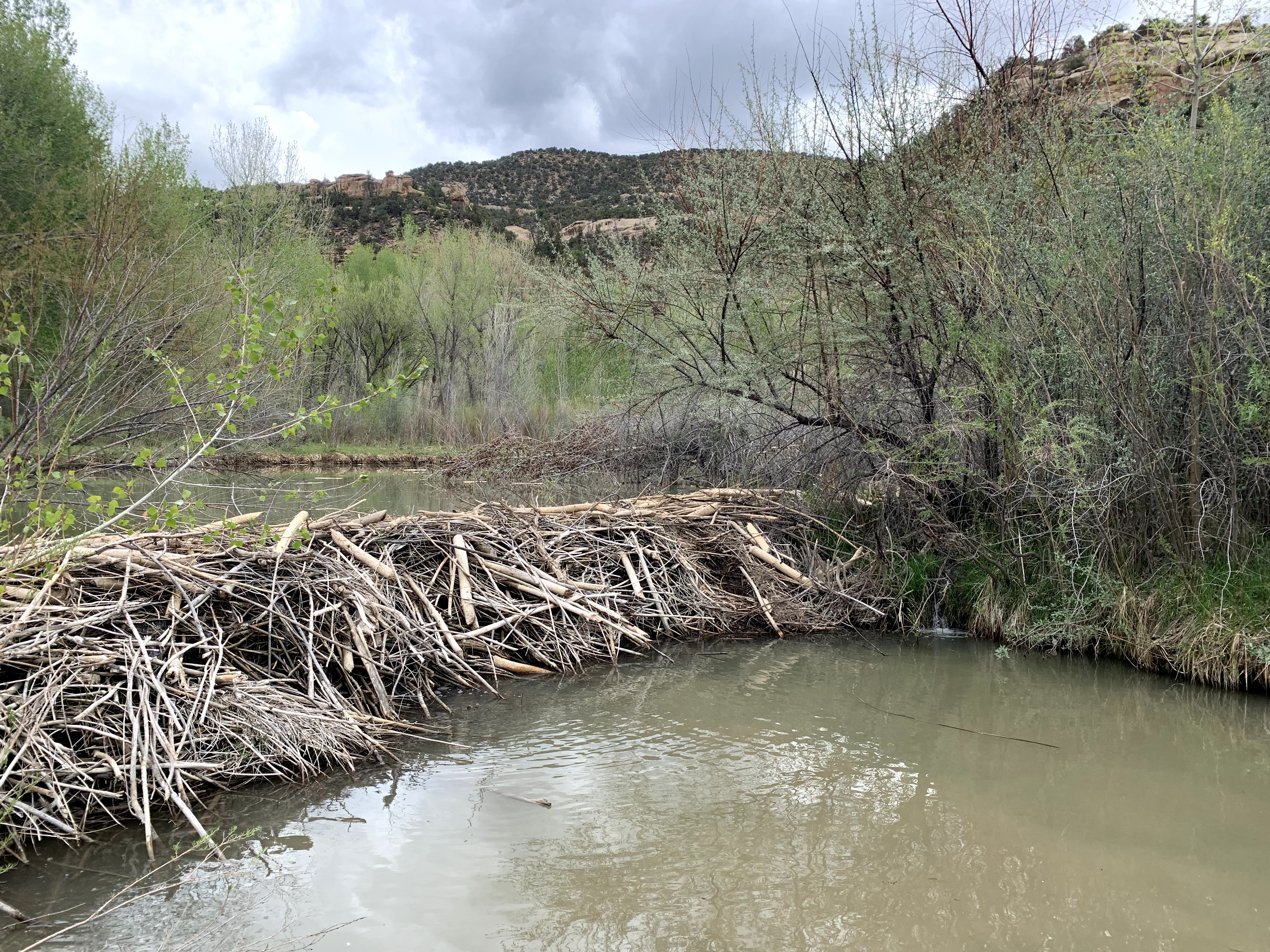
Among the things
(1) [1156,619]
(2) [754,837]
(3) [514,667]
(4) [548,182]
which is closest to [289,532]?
(3) [514,667]

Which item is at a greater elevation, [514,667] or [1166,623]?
[1166,623]

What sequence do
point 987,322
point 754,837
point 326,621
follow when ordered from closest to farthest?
point 754,837 < point 326,621 < point 987,322

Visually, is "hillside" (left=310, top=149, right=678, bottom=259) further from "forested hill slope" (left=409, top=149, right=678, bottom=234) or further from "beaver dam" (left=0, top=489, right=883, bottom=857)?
"beaver dam" (left=0, top=489, right=883, bottom=857)

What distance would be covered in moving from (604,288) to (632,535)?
3.39 m

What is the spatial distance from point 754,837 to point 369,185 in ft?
248

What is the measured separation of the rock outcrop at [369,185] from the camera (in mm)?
67125

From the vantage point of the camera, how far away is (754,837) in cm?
350

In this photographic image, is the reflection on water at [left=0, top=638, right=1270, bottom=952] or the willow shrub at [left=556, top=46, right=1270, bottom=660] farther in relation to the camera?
the willow shrub at [left=556, top=46, right=1270, bottom=660]

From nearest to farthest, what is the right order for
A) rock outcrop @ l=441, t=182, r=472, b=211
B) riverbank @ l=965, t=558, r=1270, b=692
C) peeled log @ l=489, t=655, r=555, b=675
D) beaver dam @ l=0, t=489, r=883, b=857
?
beaver dam @ l=0, t=489, r=883, b=857 < riverbank @ l=965, t=558, r=1270, b=692 < peeled log @ l=489, t=655, r=555, b=675 < rock outcrop @ l=441, t=182, r=472, b=211

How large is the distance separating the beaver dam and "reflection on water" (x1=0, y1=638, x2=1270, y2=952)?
26 centimetres

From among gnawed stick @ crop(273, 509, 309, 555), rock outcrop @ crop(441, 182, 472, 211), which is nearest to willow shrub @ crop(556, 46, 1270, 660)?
gnawed stick @ crop(273, 509, 309, 555)

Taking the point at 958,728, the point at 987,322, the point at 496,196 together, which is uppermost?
the point at 496,196

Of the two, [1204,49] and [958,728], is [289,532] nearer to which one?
[958,728]

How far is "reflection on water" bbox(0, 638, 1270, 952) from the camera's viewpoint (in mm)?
2873
